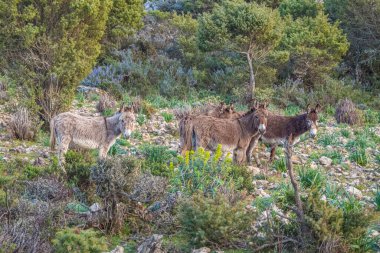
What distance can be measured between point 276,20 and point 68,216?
48.2ft

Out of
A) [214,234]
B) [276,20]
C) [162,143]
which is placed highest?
[276,20]

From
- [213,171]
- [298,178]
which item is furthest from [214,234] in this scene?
[298,178]

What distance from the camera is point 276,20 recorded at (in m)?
19.8

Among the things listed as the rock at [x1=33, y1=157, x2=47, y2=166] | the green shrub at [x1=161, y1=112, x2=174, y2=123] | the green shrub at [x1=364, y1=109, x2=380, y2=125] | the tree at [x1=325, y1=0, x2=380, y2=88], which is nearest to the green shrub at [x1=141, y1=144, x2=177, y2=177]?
the rock at [x1=33, y1=157, x2=47, y2=166]

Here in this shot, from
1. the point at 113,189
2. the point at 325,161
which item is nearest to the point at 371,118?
the point at 325,161

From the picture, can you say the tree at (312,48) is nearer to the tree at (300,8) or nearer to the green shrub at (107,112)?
the tree at (300,8)

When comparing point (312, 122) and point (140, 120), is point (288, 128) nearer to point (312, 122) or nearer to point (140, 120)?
point (312, 122)

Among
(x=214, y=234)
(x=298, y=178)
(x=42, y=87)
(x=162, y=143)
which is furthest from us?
(x=42, y=87)

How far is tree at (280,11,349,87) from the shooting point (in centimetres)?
2105

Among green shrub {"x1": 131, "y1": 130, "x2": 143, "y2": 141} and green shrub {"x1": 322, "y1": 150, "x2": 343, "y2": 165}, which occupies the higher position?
green shrub {"x1": 322, "y1": 150, "x2": 343, "y2": 165}

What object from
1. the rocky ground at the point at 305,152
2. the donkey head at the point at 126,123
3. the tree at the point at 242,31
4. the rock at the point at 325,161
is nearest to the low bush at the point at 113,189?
the rocky ground at the point at 305,152

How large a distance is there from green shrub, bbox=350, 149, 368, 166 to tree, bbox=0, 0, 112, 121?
681 cm

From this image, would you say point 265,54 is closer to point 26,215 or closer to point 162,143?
point 162,143

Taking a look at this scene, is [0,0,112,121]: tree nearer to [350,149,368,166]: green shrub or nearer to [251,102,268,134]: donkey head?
[251,102,268,134]: donkey head
